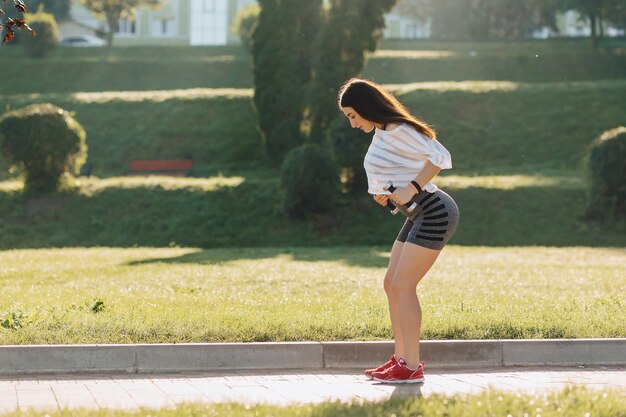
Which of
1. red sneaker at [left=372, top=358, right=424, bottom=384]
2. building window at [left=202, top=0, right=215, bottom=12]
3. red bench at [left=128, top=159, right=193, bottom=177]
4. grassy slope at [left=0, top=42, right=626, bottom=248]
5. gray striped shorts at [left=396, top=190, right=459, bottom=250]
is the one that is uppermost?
gray striped shorts at [left=396, top=190, right=459, bottom=250]

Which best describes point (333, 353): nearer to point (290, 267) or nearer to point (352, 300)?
point (352, 300)

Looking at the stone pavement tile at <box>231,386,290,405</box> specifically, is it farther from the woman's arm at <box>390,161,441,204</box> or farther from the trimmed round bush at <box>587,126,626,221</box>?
the trimmed round bush at <box>587,126,626,221</box>

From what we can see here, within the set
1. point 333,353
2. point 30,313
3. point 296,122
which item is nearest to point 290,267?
point 30,313

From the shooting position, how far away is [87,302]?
11.2 meters

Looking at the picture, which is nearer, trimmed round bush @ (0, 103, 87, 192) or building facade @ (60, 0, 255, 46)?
trimmed round bush @ (0, 103, 87, 192)

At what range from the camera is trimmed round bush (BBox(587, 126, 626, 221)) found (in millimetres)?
25125

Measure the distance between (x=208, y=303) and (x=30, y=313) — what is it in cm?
205

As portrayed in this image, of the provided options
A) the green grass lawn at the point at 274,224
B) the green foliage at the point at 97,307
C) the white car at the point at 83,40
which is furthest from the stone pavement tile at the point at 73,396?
the white car at the point at 83,40

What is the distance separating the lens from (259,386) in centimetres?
782

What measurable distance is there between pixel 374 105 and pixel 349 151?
18371mm

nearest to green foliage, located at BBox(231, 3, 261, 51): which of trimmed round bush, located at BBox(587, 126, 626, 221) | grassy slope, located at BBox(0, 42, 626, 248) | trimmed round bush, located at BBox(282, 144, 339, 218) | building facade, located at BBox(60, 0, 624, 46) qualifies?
grassy slope, located at BBox(0, 42, 626, 248)

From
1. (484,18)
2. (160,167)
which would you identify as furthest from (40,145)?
(484,18)

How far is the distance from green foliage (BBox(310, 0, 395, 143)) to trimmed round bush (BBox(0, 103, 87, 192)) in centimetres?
717

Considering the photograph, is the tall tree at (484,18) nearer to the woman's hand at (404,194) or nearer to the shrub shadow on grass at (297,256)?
the shrub shadow on grass at (297,256)
